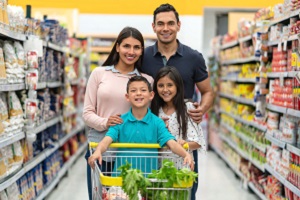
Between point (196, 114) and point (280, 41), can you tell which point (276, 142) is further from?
point (196, 114)

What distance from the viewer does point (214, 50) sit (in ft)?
32.9

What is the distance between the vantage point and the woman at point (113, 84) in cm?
326

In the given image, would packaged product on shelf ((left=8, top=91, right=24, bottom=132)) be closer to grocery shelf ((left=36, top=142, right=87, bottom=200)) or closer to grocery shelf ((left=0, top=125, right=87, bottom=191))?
grocery shelf ((left=0, top=125, right=87, bottom=191))

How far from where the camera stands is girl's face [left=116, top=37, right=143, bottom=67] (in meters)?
3.25

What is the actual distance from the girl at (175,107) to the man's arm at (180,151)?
1.02ft

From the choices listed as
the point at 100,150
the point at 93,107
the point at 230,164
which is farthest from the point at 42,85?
the point at 230,164

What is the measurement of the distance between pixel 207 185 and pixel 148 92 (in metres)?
3.93

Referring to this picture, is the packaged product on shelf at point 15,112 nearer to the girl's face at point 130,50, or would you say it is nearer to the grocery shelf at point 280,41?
the girl's face at point 130,50

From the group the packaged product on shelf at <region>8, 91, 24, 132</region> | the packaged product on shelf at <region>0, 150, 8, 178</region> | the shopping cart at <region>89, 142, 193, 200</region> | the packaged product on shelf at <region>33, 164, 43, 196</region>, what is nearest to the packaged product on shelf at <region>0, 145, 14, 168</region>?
the packaged product on shelf at <region>0, 150, 8, 178</region>

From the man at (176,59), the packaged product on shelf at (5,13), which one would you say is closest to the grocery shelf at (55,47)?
the packaged product on shelf at (5,13)

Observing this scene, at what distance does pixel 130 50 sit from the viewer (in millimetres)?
3250

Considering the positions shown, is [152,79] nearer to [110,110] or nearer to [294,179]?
A: [110,110]

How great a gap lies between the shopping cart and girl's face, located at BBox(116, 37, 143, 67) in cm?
60

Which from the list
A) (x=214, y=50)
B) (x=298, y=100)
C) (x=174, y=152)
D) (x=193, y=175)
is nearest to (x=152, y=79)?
(x=174, y=152)
